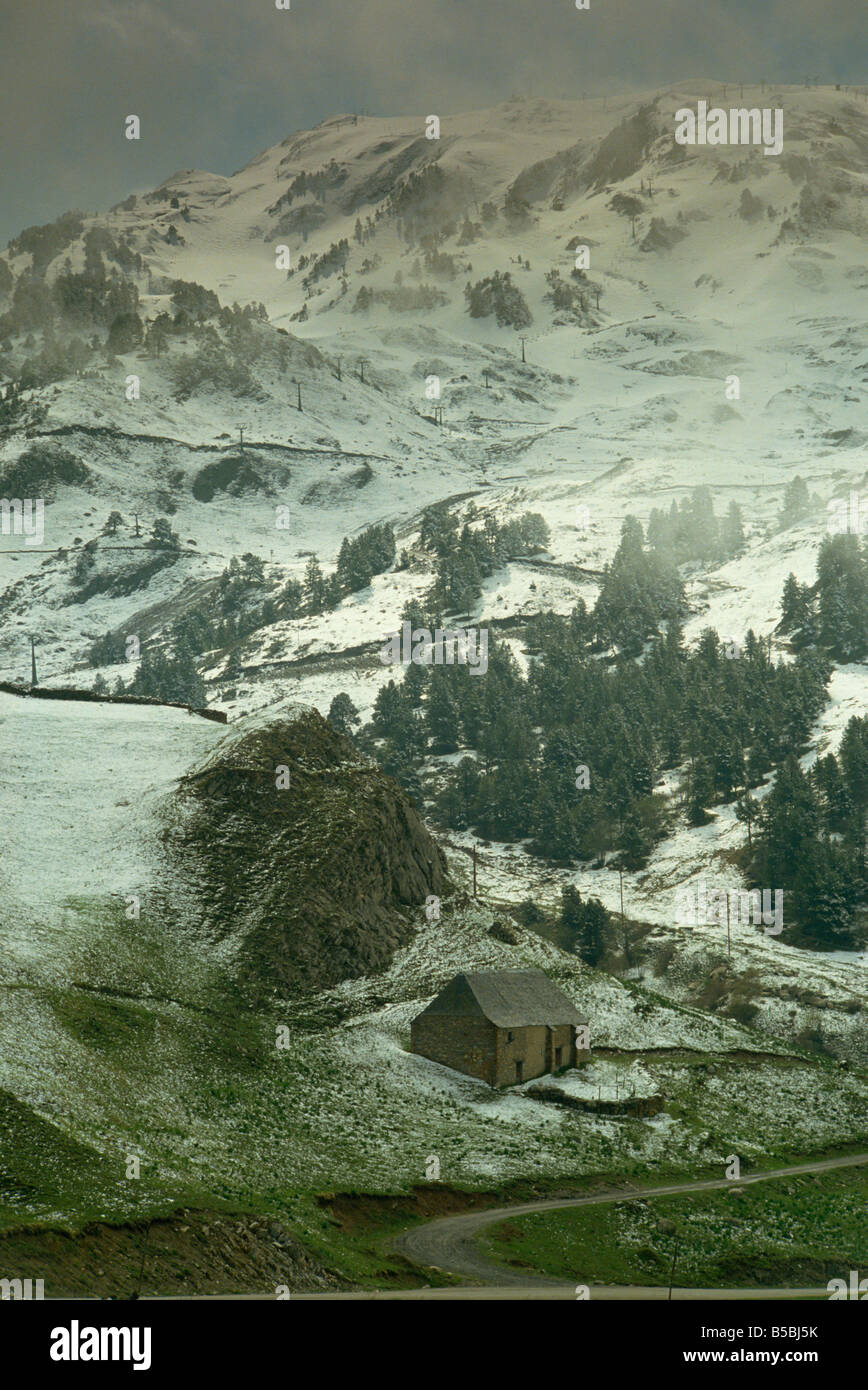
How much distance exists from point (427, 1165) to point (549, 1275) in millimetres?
14601

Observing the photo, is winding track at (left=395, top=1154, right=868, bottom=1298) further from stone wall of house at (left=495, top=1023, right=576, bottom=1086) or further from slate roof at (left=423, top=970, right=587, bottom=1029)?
slate roof at (left=423, top=970, right=587, bottom=1029)

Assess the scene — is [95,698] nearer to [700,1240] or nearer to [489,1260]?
[700,1240]

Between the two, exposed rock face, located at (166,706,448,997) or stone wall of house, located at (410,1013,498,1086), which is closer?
stone wall of house, located at (410,1013,498,1086)

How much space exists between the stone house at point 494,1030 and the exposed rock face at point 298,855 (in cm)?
901

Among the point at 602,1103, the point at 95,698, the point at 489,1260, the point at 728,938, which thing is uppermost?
the point at 95,698

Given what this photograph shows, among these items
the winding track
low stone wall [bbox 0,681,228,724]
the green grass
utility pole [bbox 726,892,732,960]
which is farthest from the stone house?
utility pole [bbox 726,892,732,960]

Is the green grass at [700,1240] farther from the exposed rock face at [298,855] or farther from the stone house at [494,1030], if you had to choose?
the exposed rock face at [298,855]

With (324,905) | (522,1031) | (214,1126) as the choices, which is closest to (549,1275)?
(214,1126)

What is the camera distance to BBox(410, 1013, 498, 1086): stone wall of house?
249 feet

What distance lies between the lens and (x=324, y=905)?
285ft

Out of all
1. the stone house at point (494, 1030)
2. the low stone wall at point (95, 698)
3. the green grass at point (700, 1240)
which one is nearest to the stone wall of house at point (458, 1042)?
the stone house at point (494, 1030)

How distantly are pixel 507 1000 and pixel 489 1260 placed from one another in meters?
32.9

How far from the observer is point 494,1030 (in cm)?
7550

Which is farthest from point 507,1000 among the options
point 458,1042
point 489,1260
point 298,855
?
point 489,1260
